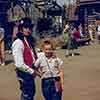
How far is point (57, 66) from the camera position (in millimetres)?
5973

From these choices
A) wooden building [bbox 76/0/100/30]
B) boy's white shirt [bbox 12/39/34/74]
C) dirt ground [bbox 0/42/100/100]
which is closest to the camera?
boy's white shirt [bbox 12/39/34/74]

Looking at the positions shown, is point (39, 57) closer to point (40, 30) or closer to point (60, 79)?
point (60, 79)

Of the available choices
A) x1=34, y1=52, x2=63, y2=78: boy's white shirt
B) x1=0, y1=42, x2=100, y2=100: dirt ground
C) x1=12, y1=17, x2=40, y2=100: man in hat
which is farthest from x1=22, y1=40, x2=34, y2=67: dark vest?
x1=0, y1=42, x2=100, y2=100: dirt ground

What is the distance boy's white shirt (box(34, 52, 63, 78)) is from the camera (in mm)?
5930

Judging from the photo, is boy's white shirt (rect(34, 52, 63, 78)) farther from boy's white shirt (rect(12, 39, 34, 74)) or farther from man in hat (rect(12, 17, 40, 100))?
boy's white shirt (rect(12, 39, 34, 74))

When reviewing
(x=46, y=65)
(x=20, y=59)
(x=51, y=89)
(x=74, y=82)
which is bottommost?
(x=74, y=82)

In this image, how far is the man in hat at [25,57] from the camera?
5746 millimetres

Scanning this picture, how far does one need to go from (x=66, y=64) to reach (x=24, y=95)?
9.14 m

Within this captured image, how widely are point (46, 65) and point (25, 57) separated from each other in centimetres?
35

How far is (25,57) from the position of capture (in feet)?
19.1

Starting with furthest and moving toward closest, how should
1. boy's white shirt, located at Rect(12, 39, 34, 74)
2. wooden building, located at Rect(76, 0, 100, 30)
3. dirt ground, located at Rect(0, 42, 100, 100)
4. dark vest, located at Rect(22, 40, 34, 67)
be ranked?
1. wooden building, located at Rect(76, 0, 100, 30)
2. dirt ground, located at Rect(0, 42, 100, 100)
3. dark vest, located at Rect(22, 40, 34, 67)
4. boy's white shirt, located at Rect(12, 39, 34, 74)

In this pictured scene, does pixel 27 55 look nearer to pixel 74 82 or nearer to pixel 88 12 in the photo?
pixel 74 82

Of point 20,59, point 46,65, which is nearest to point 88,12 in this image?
point 46,65

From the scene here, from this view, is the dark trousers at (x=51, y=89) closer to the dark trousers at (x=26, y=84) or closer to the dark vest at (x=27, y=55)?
the dark trousers at (x=26, y=84)
